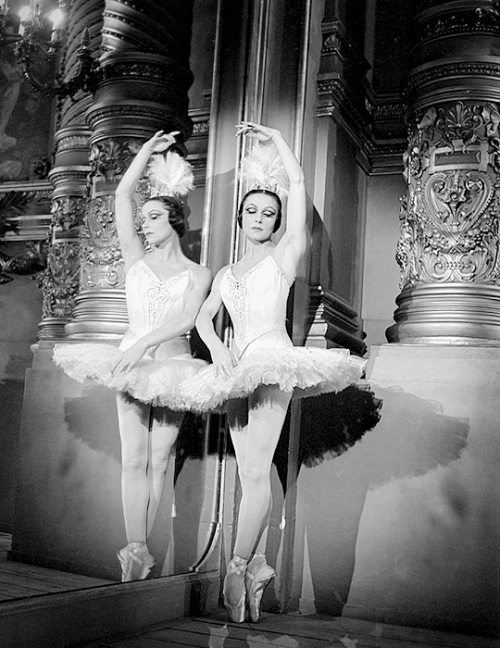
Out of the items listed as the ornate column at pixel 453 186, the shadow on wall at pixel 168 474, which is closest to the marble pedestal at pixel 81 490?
the shadow on wall at pixel 168 474

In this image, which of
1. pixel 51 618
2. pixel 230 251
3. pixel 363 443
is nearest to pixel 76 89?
pixel 230 251

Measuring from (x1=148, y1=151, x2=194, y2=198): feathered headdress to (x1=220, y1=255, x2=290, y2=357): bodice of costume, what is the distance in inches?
20.0

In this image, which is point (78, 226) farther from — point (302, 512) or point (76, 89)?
point (302, 512)

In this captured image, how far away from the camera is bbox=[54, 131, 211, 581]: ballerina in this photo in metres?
3.38

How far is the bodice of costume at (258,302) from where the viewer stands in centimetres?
344

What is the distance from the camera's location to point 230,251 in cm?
382

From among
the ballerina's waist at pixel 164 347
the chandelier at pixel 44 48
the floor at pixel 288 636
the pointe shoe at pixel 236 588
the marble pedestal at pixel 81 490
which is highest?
the chandelier at pixel 44 48

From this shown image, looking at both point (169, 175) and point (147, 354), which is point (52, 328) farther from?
point (169, 175)

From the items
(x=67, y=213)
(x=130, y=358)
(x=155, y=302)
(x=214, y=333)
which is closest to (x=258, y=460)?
(x=214, y=333)

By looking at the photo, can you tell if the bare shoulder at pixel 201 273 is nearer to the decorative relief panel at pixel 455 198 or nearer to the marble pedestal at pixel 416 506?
the marble pedestal at pixel 416 506

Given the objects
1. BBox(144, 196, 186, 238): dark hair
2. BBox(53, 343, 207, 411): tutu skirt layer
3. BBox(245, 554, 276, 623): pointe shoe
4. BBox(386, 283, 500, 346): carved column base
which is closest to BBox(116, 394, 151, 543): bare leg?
BBox(53, 343, 207, 411): tutu skirt layer

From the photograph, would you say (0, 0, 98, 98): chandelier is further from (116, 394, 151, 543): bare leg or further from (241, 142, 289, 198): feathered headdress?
(116, 394, 151, 543): bare leg

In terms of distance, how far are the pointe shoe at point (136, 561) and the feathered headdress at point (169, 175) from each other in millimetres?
1404

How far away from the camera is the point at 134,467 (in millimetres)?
3533
